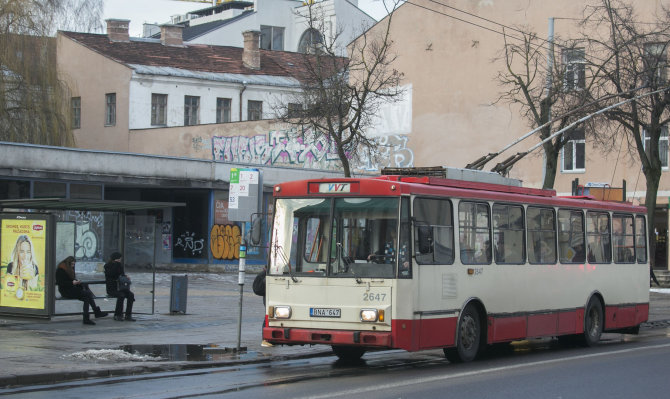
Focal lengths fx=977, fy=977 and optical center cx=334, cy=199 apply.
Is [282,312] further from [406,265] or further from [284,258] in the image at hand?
[406,265]

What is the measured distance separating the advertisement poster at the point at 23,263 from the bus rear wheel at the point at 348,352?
A: 6624 mm

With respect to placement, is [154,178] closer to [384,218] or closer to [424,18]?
[424,18]

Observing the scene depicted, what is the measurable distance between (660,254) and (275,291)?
31381 millimetres

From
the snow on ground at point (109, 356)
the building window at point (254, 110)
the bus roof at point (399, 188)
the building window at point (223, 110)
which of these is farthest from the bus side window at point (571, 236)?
the building window at point (254, 110)

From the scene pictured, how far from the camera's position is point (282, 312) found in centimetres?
1377

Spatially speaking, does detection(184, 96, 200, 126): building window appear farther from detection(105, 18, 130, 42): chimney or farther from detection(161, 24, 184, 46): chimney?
detection(161, 24, 184, 46): chimney

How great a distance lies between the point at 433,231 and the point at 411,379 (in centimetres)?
231

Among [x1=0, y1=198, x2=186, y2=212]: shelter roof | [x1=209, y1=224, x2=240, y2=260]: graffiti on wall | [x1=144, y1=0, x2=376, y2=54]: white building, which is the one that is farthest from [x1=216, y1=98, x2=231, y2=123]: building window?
[x1=0, y1=198, x2=186, y2=212]: shelter roof

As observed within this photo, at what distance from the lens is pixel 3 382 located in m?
11.5

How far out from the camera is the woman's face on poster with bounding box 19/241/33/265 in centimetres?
1881

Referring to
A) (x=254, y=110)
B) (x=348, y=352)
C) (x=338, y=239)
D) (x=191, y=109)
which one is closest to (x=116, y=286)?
(x=348, y=352)

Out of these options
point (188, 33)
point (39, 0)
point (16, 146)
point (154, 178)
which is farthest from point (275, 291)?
point (188, 33)

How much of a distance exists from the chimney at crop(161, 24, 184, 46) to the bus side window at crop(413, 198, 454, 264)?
159 feet

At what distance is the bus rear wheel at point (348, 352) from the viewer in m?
14.9
